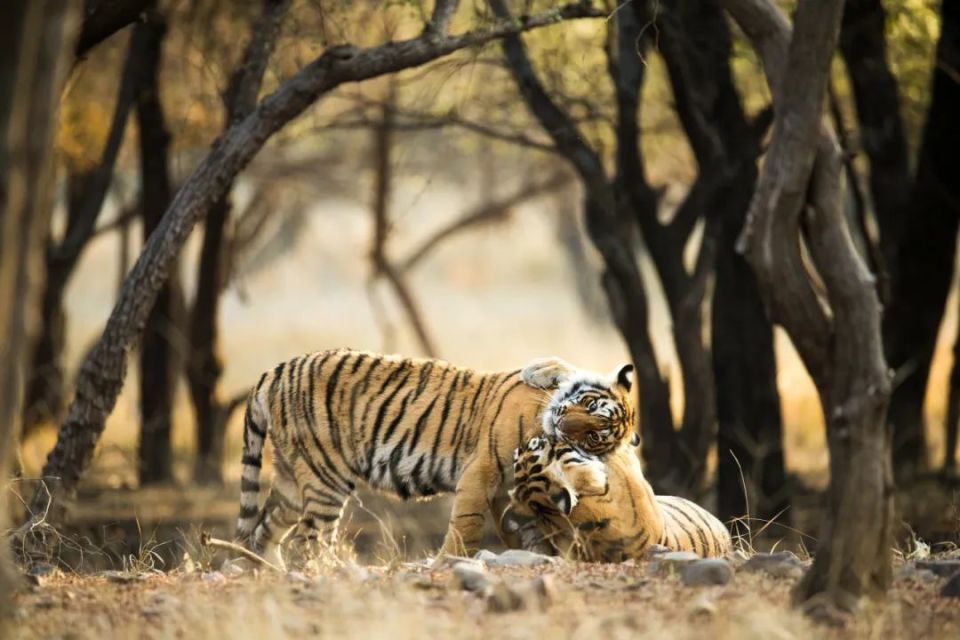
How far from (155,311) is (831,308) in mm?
9209

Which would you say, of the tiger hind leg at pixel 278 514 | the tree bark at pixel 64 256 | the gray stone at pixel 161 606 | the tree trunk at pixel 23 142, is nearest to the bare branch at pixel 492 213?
the tree bark at pixel 64 256

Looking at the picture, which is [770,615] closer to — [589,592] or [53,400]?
[589,592]

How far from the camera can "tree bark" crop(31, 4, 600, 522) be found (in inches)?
283

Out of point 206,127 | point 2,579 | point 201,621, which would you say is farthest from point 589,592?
point 206,127

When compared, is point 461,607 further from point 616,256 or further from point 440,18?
point 616,256

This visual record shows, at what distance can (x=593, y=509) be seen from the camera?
6.33 meters

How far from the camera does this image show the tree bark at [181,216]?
7.20m

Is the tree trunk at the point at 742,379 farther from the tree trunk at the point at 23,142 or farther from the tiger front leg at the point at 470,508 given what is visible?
the tree trunk at the point at 23,142

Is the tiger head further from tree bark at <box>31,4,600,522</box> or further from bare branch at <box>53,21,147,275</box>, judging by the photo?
bare branch at <box>53,21,147,275</box>

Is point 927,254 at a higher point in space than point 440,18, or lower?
lower

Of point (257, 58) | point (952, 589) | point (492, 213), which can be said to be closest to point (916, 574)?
point (952, 589)

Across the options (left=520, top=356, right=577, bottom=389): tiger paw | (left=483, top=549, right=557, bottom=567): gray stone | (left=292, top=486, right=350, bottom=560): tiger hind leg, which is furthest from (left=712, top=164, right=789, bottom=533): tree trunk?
(left=483, top=549, right=557, bottom=567): gray stone

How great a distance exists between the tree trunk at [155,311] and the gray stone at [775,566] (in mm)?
7002

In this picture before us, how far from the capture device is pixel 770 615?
4430 millimetres
